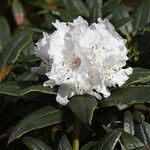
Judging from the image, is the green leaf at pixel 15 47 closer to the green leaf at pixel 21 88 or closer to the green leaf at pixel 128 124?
the green leaf at pixel 21 88

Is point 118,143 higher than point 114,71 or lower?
lower

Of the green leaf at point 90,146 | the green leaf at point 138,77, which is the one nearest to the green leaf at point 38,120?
the green leaf at point 90,146

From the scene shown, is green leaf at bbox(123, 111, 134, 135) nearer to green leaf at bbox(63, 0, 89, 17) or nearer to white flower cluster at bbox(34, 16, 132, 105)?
white flower cluster at bbox(34, 16, 132, 105)

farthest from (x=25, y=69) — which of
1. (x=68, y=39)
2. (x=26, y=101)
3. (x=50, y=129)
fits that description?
(x=68, y=39)

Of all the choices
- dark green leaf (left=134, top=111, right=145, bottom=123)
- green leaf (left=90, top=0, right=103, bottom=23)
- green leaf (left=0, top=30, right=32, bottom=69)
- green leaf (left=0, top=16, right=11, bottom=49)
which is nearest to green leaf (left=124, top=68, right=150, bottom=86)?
dark green leaf (left=134, top=111, right=145, bottom=123)

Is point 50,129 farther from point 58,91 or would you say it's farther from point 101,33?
point 101,33

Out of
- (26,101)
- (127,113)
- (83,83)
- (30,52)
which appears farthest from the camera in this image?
(30,52)

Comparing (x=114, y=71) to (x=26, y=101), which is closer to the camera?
(x=114, y=71)

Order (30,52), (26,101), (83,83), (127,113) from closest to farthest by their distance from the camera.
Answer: (83,83)
(127,113)
(26,101)
(30,52)
